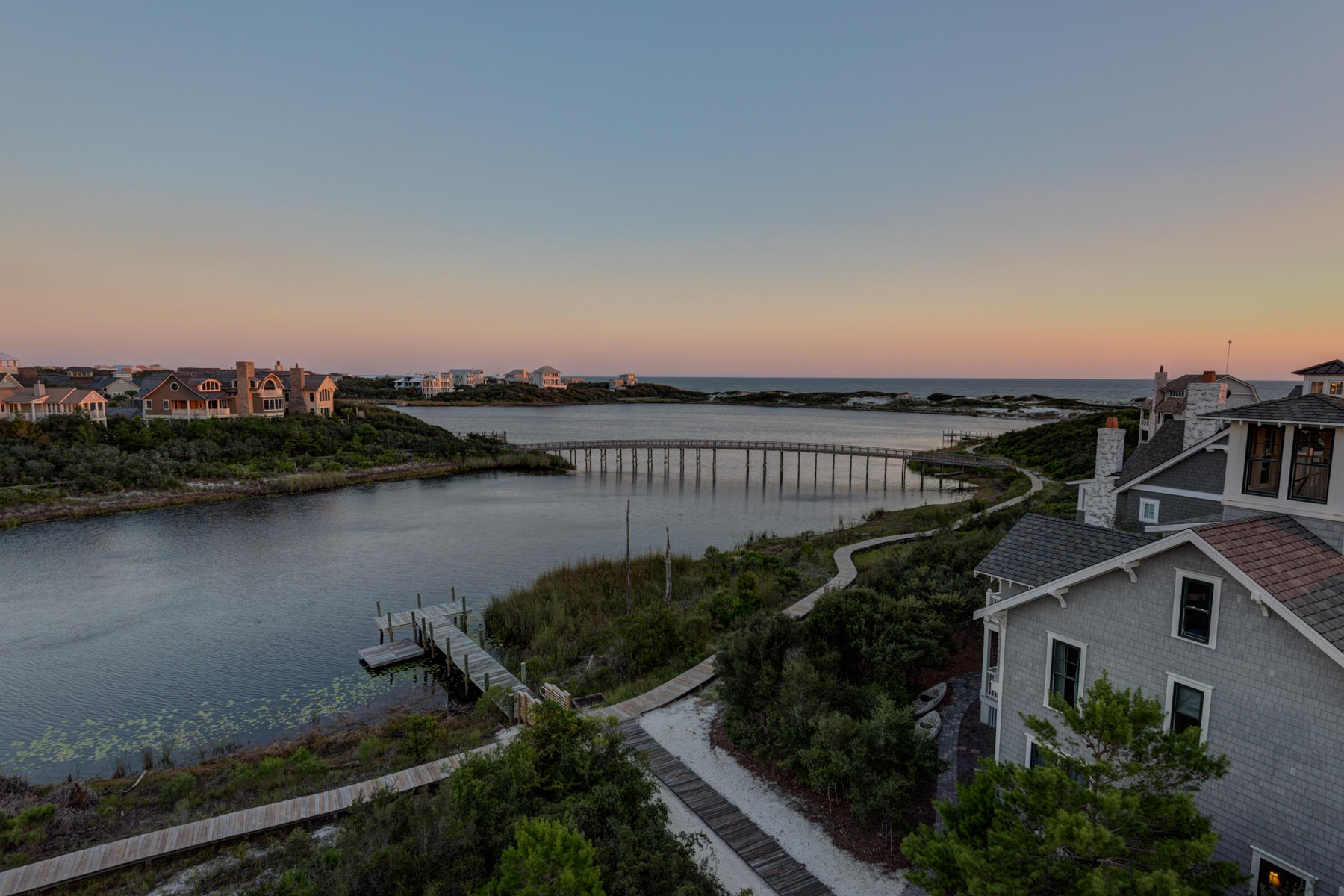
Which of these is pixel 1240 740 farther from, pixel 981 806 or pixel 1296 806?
pixel 981 806

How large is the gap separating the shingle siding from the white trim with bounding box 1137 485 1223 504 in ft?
30.6

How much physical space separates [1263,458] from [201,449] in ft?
221

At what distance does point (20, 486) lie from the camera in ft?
139

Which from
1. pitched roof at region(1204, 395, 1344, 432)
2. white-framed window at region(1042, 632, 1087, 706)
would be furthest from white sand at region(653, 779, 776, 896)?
pitched roof at region(1204, 395, 1344, 432)

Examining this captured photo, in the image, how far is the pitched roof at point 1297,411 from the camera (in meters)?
9.30

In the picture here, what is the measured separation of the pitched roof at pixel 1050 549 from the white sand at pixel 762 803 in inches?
214

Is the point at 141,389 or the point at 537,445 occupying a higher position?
the point at 141,389

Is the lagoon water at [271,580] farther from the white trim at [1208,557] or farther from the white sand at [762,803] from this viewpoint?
the white trim at [1208,557]

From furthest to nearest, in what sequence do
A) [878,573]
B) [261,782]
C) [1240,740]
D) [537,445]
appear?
[537,445]
[878,573]
[261,782]
[1240,740]

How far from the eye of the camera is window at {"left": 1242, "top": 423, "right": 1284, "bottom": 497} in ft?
32.8

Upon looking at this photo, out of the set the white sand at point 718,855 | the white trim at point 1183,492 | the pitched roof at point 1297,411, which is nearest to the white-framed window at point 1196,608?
the pitched roof at point 1297,411

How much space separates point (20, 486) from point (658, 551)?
4417cm

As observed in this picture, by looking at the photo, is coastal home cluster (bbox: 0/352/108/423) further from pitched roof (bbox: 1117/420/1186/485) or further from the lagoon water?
pitched roof (bbox: 1117/420/1186/485)

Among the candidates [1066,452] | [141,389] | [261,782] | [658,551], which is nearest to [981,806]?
[261,782]
